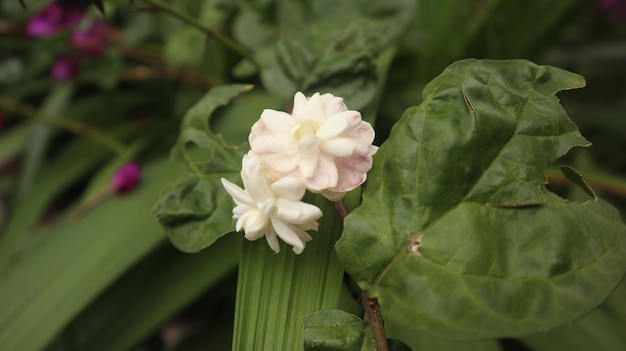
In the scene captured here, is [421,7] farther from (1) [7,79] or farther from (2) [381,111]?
(1) [7,79]

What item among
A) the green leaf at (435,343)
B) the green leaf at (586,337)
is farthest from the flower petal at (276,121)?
the green leaf at (586,337)

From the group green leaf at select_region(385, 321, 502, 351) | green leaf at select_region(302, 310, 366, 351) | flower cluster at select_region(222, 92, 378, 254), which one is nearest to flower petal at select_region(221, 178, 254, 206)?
flower cluster at select_region(222, 92, 378, 254)

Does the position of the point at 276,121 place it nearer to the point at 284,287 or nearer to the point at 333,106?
the point at 333,106

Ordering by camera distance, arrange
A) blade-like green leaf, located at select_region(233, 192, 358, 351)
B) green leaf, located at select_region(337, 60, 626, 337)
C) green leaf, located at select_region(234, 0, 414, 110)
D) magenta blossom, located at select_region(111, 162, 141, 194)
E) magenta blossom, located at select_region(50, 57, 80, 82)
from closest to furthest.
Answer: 1. green leaf, located at select_region(337, 60, 626, 337)
2. blade-like green leaf, located at select_region(233, 192, 358, 351)
3. green leaf, located at select_region(234, 0, 414, 110)
4. magenta blossom, located at select_region(111, 162, 141, 194)
5. magenta blossom, located at select_region(50, 57, 80, 82)

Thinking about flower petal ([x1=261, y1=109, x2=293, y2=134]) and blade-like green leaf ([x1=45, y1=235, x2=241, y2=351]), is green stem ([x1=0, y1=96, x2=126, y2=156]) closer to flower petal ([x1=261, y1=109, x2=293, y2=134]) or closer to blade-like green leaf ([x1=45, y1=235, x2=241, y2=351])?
blade-like green leaf ([x1=45, y1=235, x2=241, y2=351])

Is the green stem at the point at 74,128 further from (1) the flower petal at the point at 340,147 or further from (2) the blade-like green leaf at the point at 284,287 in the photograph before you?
(1) the flower petal at the point at 340,147

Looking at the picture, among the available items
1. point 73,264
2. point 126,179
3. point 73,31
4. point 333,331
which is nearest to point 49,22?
point 73,31

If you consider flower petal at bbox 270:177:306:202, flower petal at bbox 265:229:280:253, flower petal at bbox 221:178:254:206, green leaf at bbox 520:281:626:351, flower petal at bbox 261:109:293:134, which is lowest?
green leaf at bbox 520:281:626:351

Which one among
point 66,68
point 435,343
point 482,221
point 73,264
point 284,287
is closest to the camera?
point 482,221
